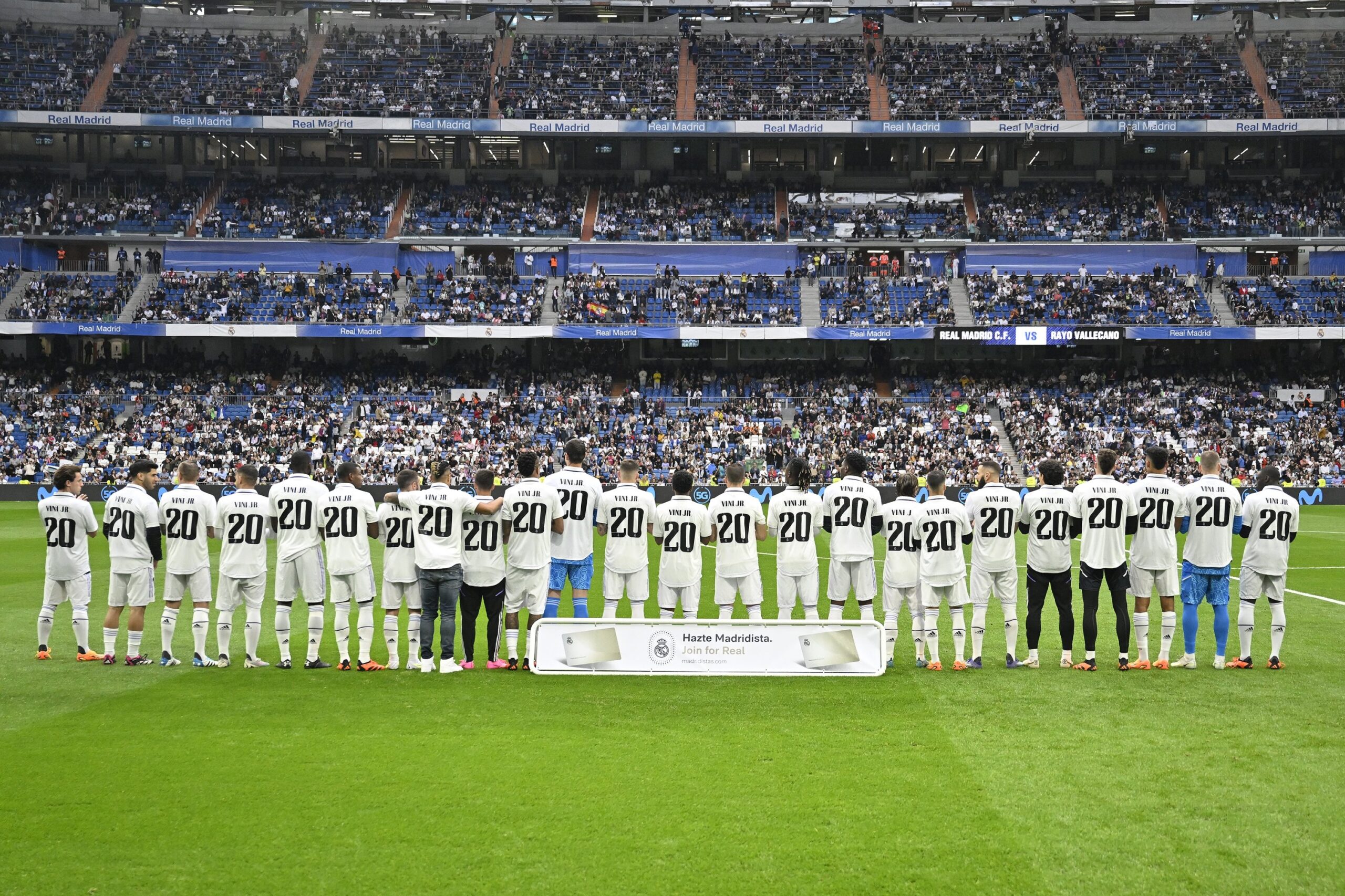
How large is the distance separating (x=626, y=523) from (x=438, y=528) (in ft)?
6.57

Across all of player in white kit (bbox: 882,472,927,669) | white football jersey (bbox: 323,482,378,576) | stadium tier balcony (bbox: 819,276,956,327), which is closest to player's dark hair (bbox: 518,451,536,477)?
white football jersey (bbox: 323,482,378,576)

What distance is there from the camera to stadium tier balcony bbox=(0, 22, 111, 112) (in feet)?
165

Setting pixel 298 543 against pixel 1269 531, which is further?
pixel 1269 531

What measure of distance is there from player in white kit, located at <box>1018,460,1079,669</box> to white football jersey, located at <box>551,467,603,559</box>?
4564mm

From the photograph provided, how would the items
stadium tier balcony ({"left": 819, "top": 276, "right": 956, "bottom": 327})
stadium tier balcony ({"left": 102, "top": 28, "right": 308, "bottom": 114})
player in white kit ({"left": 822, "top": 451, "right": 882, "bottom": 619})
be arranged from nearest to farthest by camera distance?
player in white kit ({"left": 822, "top": 451, "right": 882, "bottom": 619}) → stadium tier balcony ({"left": 819, "top": 276, "right": 956, "bottom": 327}) → stadium tier balcony ({"left": 102, "top": 28, "right": 308, "bottom": 114})

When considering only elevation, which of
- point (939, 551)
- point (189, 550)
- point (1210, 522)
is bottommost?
point (939, 551)

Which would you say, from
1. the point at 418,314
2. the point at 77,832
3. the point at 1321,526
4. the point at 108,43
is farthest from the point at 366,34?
the point at 77,832

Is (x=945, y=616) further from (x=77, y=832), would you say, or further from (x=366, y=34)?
(x=366, y=34)

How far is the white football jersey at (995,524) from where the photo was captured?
11.5 m

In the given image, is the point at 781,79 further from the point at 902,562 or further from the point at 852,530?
the point at 902,562

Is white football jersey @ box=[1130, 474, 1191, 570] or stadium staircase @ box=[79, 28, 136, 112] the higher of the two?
stadium staircase @ box=[79, 28, 136, 112]

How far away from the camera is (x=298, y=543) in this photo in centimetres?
1139

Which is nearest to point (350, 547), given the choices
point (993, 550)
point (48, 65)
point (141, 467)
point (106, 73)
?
point (141, 467)

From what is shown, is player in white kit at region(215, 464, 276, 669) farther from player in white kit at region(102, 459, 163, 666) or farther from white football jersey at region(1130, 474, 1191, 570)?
white football jersey at region(1130, 474, 1191, 570)
